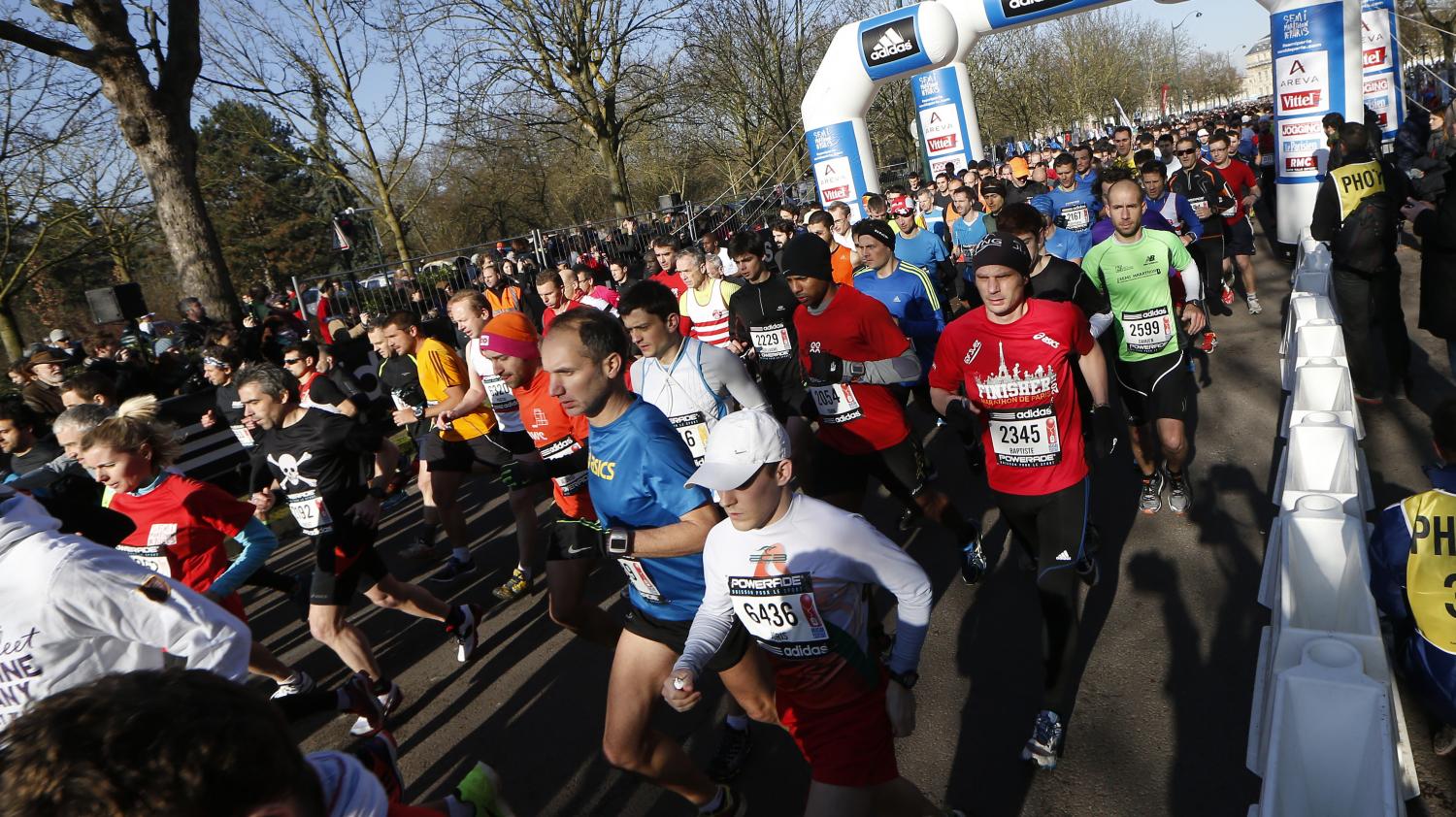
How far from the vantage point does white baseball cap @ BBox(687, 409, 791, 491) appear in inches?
88.4

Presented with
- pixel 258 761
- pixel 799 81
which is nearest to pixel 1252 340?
pixel 258 761

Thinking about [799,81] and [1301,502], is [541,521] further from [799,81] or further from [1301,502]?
[799,81]

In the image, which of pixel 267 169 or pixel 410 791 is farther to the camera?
pixel 267 169

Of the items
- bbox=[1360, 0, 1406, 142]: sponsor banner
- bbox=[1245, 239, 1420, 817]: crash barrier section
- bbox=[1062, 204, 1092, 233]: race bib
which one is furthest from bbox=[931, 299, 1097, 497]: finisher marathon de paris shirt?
bbox=[1360, 0, 1406, 142]: sponsor banner

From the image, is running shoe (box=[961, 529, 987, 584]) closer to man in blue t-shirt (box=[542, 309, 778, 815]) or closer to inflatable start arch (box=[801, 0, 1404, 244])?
man in blue t-shirt (box=[542, 309, 778, 815])

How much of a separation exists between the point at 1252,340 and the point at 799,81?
72.5ft

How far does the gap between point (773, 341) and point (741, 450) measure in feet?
12.5

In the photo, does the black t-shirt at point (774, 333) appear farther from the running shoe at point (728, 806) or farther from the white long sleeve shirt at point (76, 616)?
the white long sleeve shirt at point (76, 616)

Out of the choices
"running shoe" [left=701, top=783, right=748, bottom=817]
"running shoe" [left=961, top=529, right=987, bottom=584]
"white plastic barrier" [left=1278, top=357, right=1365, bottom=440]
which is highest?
"white plastic barrier" [left=1278, top=357, right=1365, bottom=440]

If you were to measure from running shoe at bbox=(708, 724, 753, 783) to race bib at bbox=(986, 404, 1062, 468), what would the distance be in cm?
161

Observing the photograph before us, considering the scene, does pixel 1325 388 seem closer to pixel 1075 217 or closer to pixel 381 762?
pixel 381 762

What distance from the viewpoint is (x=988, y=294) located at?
354 centimetres

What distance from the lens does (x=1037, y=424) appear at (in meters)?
3.47

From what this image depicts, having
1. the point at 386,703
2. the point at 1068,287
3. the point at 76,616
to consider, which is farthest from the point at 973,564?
the point at 76,616
